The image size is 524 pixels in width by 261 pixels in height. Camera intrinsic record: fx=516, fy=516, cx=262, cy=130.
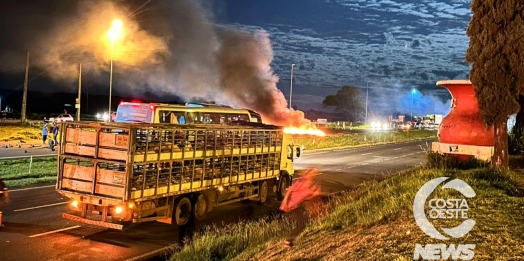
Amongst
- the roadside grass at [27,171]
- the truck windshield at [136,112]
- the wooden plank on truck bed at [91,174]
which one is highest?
the truck windshield at [136,112]

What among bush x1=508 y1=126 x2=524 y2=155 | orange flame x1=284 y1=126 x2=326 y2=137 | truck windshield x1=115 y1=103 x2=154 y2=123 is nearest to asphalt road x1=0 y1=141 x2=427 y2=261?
truck windshield x1=115 y1=103 x2=154 y2=123

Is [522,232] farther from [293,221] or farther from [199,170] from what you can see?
[199,170]

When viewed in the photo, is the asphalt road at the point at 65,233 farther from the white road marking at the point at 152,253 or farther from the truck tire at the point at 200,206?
the truck tire at the point at 200,206

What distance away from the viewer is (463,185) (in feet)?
30.4

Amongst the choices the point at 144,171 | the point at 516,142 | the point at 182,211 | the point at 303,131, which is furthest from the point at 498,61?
the point at 303,131

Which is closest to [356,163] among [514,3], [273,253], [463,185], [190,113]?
[190,113]

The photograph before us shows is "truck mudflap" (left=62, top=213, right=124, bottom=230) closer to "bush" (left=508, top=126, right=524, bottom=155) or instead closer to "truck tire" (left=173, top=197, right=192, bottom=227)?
"truck tire" (left=173, top=197, right=192, bottom=227)

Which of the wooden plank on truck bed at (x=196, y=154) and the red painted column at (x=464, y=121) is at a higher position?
the red painted column at (x=464, y=121)

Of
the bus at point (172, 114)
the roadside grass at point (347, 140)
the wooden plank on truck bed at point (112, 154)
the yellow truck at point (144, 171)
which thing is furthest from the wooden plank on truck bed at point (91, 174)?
the roadside grass at point (347, 140)

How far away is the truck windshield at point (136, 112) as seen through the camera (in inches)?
706

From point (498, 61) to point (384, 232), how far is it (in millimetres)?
7604

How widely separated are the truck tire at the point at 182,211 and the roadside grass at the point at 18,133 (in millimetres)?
25816

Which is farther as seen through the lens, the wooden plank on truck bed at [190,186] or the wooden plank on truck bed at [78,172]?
the wooden plank on truck bed at [78,172]

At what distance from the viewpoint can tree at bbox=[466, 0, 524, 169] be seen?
1219 centimetres
